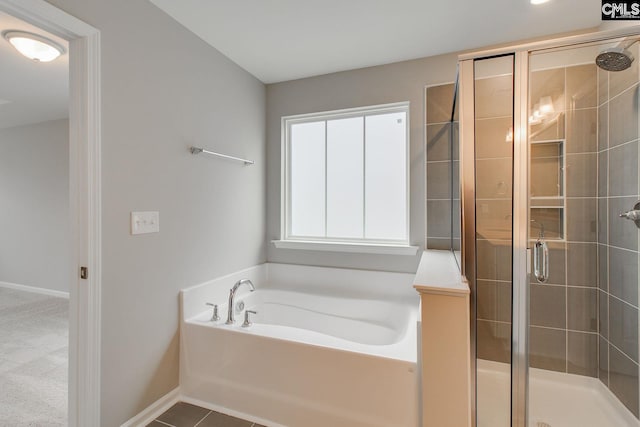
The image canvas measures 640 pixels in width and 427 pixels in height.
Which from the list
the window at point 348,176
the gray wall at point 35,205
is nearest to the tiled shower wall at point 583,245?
the window at point 348,176

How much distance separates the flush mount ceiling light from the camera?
2.01 metres

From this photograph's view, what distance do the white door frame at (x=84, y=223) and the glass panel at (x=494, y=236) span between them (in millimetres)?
1909

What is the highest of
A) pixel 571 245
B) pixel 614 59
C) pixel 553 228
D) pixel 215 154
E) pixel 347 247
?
pixel 614 59

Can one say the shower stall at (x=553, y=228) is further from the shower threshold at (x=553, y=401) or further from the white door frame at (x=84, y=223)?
the white door frame at (x=84, y=223)

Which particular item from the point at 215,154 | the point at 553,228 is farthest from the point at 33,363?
the point at 553,228

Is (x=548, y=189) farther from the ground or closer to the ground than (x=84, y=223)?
farther from the ground

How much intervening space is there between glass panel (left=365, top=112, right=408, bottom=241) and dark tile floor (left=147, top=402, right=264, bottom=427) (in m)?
1.68

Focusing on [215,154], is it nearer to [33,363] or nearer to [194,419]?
[194,419]

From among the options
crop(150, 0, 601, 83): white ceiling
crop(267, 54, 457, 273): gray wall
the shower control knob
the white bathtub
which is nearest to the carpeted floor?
the white bathtub

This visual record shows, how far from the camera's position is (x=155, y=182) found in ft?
5.94

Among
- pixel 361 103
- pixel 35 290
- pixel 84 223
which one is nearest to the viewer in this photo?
pixel 84 223

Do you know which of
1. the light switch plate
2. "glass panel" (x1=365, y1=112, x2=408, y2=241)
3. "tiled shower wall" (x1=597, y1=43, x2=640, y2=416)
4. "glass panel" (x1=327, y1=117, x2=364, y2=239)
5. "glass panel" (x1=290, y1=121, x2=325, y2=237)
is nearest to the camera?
"tiled shower wall" (x1=597, y1=43, x2=640, y2=416)

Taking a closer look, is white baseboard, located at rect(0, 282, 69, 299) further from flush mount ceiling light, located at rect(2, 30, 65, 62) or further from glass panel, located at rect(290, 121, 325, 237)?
glass panel, located at rect(290, 121, 325, 237)

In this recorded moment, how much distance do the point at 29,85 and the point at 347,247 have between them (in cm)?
365
